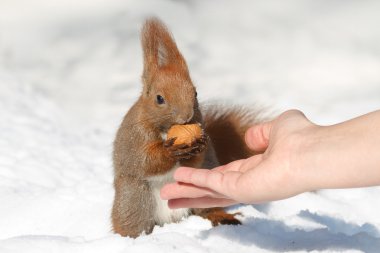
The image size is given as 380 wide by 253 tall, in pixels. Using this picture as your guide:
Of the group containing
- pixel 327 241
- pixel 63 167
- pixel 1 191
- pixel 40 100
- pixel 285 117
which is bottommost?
pixel 327 241

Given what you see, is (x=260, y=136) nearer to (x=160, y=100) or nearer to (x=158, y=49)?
(x=160, y=100)

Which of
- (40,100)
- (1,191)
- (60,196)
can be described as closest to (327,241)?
(60,196)

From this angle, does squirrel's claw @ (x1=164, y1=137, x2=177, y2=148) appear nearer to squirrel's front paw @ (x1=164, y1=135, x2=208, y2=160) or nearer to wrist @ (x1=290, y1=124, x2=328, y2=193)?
squirrel's front paw @ (x1=164, y1=135, x2=208, y2=160)

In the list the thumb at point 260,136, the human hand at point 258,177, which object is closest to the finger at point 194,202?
the human hand at point 258,177

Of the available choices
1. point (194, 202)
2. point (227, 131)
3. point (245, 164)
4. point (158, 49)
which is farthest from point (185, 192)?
point (227, 131)

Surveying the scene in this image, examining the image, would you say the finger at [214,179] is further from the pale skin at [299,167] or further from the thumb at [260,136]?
the thumb at [260,136]

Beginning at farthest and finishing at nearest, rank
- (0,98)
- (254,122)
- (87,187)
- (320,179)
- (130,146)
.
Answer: (0,98) → (87,187) → (254,122) → (130,146) → (320,179)

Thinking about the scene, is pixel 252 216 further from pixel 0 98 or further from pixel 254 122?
→ pixel 0 98

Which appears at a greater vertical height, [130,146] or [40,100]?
[40,100]
